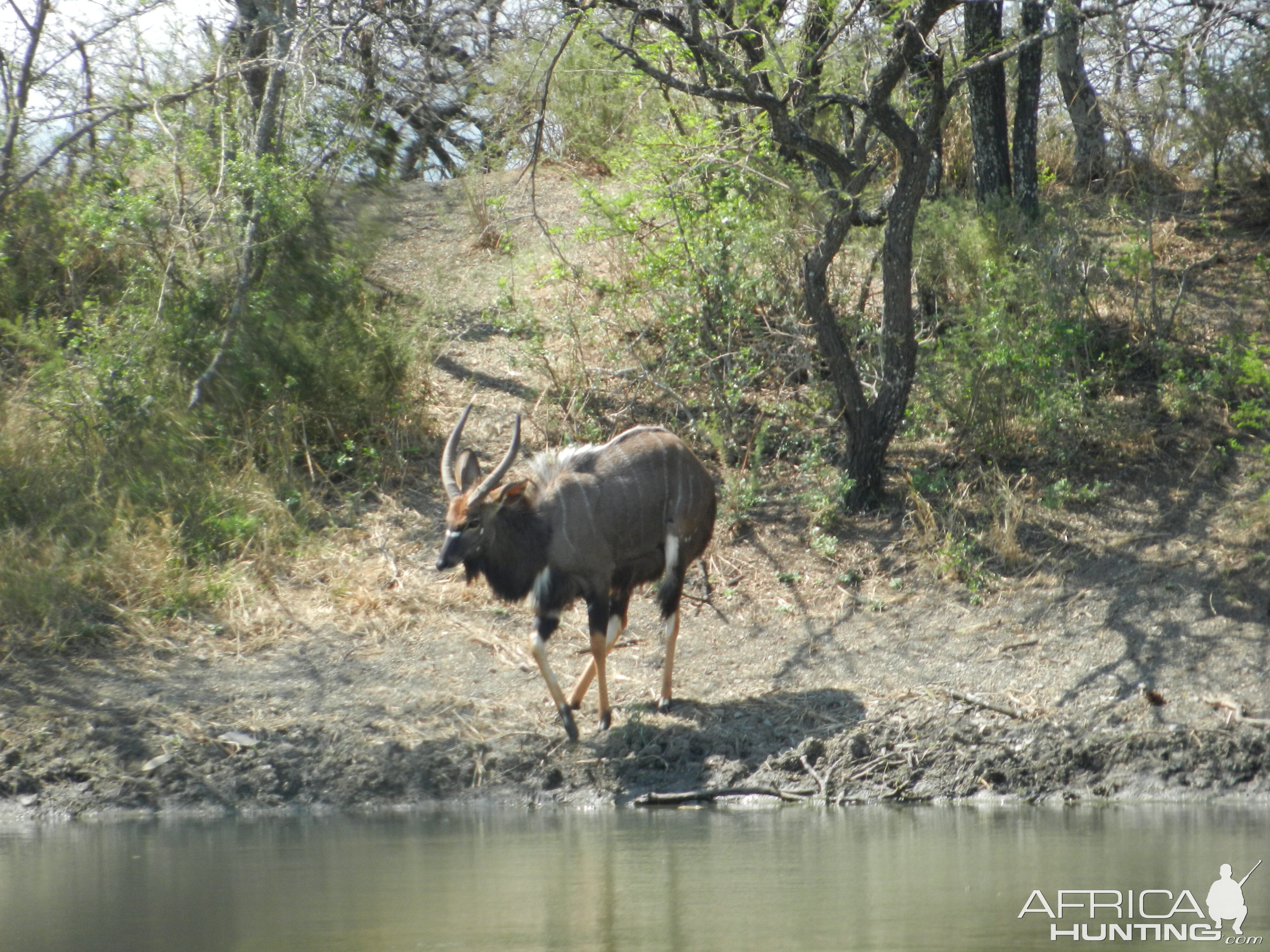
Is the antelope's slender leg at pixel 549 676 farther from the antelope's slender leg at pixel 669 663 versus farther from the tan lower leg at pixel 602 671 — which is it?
the antelope's slender leg at pixel 669 663

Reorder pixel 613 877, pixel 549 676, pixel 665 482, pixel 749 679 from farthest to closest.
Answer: pixel 749 679 → pixel 665 482 → pixel 549 676 → pixel 613 877

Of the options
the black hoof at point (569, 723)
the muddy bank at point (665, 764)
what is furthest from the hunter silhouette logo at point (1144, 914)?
the black hoof at point (569, 723)

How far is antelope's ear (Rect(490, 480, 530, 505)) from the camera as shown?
7957mm

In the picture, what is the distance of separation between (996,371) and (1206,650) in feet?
10.6

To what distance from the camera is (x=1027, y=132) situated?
42.9 feet

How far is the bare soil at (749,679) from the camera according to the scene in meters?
7.53

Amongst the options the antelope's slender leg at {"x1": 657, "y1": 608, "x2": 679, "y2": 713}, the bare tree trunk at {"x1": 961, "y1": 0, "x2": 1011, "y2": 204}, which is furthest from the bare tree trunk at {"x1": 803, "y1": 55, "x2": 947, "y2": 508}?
the antelope's slender leg at {"x1": 657, "y1": 608, "x2": 679, "y2": 713}

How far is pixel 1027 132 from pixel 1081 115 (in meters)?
1.41

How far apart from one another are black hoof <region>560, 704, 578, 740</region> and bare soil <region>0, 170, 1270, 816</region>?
0.10 meters

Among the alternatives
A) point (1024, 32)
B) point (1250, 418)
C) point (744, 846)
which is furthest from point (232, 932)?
point (1024, 32)

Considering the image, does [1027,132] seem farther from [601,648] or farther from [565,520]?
[601,648]

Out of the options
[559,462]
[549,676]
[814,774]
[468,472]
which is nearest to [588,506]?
[559,462]

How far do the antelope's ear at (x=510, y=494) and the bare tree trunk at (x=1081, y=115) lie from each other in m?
7.55

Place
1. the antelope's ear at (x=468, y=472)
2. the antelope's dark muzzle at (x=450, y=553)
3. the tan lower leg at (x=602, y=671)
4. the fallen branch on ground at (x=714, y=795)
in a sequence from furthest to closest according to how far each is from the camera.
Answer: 1. the antelope's ear at (x=468, y=472)
2. the tan lower leg at (x=602, y=671)
3. the antelope's dark muzzle at (x=450, y=553)
4. the fallen branch on ground at (x=714, y=795)
